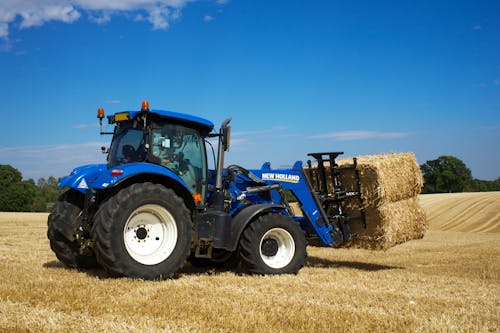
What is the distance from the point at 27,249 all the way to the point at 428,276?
8874mm

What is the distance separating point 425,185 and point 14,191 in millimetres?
48458

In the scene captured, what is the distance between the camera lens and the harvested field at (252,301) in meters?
4.61

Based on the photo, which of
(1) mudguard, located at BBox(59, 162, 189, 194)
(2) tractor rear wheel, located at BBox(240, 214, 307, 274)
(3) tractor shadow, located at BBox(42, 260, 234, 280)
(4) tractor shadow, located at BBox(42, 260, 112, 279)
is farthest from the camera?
(2) tractor rear wheel, located at BBox(240, 214, 307, 274)

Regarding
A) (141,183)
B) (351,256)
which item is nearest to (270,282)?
(141,183)

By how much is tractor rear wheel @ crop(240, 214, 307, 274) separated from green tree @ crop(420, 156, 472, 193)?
6089cm

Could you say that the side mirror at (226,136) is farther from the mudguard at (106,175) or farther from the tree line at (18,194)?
the tree line at (18,194)

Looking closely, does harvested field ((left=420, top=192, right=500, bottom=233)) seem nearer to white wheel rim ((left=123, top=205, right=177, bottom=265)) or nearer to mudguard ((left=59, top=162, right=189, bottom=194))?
white wheel rim ((left=123, top=205, right=177, bottom=265))

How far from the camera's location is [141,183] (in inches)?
278

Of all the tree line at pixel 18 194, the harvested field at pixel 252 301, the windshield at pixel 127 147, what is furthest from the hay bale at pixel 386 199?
the tree line at pixel 18 194

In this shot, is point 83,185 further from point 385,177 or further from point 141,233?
point 385,177

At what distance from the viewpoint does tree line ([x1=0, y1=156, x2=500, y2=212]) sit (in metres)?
58.7

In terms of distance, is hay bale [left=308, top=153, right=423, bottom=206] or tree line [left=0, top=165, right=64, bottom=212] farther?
tree line [left=0, top=165, right=64, bottom=212]

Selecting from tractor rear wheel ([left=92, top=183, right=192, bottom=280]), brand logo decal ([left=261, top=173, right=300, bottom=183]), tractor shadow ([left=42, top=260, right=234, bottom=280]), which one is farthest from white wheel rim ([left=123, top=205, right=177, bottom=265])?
brand logo decal ([left=261, top=173, right=300, bottom=183])

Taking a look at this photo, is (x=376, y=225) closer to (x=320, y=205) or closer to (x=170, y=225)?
(x=320, y=205)
